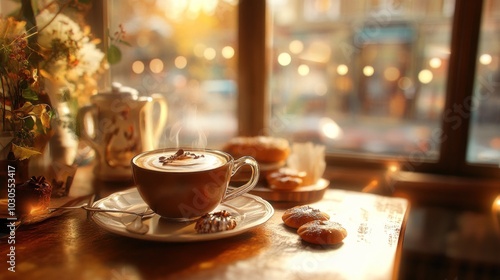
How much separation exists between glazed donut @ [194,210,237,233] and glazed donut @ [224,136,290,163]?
0.50 meters

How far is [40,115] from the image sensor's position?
3.24 ft

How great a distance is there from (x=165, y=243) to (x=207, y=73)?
3.85 feet

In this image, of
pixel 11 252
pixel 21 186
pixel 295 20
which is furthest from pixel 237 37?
pixel 11 252

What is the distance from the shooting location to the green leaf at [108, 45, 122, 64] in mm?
1303

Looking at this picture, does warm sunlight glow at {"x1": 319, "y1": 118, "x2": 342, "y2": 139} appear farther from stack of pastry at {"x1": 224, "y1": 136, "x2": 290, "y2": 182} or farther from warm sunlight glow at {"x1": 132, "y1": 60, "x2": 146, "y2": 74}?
warm sunlight glow at {"x1": 132, "y1": 60, "x2": 146, "y2": 74}

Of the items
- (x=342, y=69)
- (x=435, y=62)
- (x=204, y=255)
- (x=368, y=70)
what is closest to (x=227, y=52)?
(x=342, y=69)

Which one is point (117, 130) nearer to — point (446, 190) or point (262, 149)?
point (262, 149)

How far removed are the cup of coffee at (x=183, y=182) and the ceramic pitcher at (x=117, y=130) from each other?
366mm

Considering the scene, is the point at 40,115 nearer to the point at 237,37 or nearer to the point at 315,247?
the point at 315,247

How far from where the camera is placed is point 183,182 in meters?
0.84

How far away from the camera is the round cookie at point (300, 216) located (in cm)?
92

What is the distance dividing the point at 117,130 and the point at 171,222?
48 cm

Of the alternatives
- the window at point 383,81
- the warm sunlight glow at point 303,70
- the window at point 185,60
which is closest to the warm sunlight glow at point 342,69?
the window at point 383,81

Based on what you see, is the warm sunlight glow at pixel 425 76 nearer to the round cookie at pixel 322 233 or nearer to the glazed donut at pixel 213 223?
the round cookie at pixel 322 233
